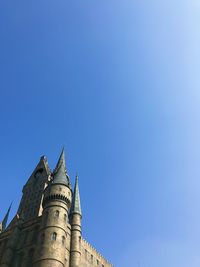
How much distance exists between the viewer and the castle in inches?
1967

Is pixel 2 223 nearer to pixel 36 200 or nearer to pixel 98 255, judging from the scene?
pixel 36 200

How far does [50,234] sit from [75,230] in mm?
8636

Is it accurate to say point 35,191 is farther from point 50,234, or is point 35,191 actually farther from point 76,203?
point 50,234

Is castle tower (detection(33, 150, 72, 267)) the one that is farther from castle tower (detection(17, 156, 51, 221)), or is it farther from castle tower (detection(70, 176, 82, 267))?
castle tower (detection(17, 156, 51, 221))

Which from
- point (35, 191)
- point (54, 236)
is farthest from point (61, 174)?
point (54, 236)

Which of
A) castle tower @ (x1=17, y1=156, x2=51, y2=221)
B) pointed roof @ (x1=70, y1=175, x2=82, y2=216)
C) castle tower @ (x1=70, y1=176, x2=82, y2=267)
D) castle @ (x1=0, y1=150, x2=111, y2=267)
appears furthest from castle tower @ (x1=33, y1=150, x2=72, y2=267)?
castle tower @ (x1=17, y1=156, x2=51, y2=221)

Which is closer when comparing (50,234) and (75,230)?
(50,234)

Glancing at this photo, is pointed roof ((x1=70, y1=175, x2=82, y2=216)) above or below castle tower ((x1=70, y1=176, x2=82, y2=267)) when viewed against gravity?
above

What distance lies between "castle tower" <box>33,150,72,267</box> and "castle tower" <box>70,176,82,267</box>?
102cm

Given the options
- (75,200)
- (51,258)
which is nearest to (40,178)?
(75,200)

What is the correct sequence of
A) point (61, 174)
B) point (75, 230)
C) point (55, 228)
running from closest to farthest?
point (55, 228) < point (75, 230) < point (61, 174)

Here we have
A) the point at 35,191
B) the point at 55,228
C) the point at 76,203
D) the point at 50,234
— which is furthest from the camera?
the point at 35,191

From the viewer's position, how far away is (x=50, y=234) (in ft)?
168

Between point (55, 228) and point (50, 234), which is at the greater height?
point (55, 228)
